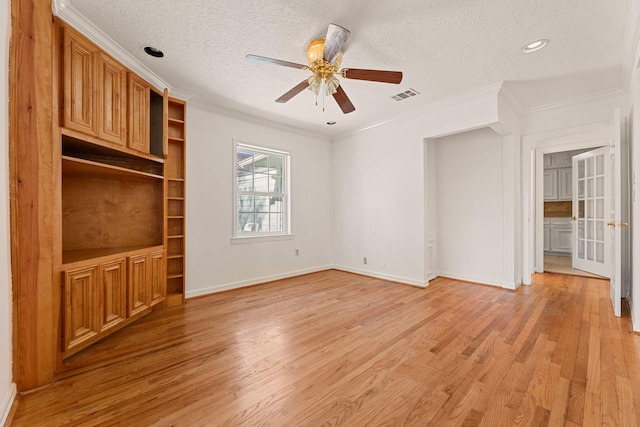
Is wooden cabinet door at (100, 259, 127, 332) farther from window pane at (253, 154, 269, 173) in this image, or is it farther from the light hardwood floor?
window pane at (253, 154, 269, 173)

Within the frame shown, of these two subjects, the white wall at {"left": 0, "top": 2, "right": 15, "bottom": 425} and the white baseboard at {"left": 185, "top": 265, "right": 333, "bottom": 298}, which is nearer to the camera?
the white wall at {"left": 0, "top": 2, "right": 15, "bottom": 425}

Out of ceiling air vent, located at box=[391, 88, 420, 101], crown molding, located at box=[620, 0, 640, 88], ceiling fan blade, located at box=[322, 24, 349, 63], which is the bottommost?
ceiling fan blade, located at box=[322, 24, 349, 63]

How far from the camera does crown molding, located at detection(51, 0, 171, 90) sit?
2006mm

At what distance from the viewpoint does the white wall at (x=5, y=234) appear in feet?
4.94

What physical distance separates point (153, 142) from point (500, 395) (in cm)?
395

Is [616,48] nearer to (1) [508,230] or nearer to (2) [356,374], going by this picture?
(1) [508,230]

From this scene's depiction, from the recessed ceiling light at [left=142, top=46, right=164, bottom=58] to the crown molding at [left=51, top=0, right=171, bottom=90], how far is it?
0.63ft

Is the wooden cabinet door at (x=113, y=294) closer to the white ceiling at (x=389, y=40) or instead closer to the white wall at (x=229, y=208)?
the white wall at (x=229, y=208)

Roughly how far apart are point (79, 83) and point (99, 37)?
1.57ft

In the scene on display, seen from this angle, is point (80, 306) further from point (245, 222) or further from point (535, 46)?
point (535, 46)

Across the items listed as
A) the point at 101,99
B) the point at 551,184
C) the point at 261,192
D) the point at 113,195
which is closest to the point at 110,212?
the point at 113,195

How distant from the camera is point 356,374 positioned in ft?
6.25

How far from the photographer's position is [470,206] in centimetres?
442

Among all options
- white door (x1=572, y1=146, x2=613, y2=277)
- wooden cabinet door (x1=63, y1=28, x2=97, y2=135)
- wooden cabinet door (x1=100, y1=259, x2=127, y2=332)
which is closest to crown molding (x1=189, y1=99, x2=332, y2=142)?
wooden cabinet door (x1=63, y1=28, x2=97, y2=135)
